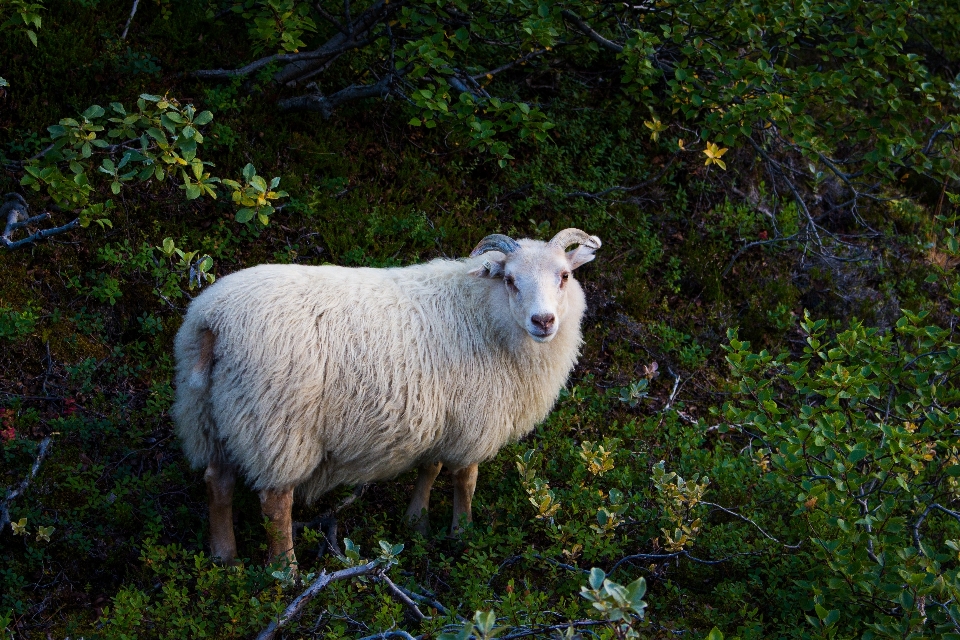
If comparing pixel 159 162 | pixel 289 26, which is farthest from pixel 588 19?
pixel 159 162

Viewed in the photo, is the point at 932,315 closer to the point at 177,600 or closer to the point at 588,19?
the point at 588,19

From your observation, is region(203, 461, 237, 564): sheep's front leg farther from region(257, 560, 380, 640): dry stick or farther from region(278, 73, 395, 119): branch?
region(278, 73, 395, 119): branch

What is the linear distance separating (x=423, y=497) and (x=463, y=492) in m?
0.28

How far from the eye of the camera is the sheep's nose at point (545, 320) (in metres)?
4.64

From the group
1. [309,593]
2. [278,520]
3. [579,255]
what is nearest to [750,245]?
[579,255]

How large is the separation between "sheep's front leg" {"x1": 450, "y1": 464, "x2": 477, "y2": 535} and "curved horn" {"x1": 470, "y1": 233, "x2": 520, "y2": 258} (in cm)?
133

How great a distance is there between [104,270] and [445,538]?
3130mm

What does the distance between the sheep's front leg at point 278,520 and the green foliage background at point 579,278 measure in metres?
0.17

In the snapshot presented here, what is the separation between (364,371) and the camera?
4547 mm

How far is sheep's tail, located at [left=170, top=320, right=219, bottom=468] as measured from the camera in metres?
4.48

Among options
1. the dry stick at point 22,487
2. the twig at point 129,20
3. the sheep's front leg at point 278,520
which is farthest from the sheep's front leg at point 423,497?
the twig at point 129,20

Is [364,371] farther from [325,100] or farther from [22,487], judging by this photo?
[325,100]

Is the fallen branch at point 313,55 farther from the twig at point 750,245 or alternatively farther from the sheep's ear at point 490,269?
the twig at point 750,245

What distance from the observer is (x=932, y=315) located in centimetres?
805
